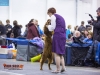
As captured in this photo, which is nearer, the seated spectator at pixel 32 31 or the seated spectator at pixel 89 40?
the seated spectator at pixel 89 40

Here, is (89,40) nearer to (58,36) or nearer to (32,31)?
(32,31)

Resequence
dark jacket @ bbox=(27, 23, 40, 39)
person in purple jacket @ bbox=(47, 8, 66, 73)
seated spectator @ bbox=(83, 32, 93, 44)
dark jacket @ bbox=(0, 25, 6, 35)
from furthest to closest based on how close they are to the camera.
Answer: dark jacket @ bbox=(0, 25, 6, 35)
dark jacket @ bbox=(27, 23, 40, 39)
seated spectator @ bbox=(83, 32, 93, 44)
person in purple jacket @ bbox=(47, 8, 66, 73)

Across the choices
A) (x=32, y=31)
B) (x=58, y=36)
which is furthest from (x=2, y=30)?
(x=58, y=36)

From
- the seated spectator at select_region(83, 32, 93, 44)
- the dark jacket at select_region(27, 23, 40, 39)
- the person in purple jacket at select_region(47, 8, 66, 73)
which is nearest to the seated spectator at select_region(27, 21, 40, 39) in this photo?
the dark jacket at select_region(27, 23, 40, 39)

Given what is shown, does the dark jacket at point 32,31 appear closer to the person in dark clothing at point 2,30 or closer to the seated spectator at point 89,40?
the seated spectator at point 89,40

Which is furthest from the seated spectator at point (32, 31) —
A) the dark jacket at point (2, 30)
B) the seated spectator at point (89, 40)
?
the dark jacket at point (2, 30)

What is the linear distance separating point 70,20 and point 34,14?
8.98ft

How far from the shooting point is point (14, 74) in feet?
23.4

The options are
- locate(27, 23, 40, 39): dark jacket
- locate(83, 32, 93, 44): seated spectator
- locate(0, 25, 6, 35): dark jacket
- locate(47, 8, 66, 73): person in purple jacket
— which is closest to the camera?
locate(47, 8, 66, 73): person in purple jacket

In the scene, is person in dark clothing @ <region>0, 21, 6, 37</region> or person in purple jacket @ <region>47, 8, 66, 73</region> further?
person in dark clothing @ <region>0, 21, 6, 37</region>

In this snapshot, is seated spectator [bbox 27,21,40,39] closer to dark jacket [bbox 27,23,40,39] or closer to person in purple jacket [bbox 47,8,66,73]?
dark jacket [bbox 27,23,40,39]

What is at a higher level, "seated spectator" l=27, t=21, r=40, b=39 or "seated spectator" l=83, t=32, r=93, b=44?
"seated spectator" l=27, t=21, r=40, b=39

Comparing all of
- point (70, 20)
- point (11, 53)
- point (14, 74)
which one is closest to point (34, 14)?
point (70, 20)

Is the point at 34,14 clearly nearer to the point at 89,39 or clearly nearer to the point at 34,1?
the point at 34,1
